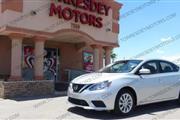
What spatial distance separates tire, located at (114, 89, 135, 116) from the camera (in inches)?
311

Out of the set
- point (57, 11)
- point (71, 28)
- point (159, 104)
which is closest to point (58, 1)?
point (57, 11)

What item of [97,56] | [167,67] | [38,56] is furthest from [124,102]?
[97,56]

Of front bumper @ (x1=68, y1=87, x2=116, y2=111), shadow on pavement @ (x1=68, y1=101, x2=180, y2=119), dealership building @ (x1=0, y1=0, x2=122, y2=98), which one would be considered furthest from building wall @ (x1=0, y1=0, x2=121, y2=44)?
front bumper @ (x1=68, y1=87, x2=116, y2=111)

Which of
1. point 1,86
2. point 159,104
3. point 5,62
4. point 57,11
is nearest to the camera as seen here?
point 159,104

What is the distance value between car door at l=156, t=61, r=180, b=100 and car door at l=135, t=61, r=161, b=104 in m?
0.23

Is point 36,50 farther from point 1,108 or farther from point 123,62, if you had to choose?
point 123,62

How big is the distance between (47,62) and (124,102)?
1100 centimetres

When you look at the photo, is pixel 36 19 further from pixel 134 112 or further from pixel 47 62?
pixel 134 112

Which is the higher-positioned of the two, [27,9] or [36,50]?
[27,9]

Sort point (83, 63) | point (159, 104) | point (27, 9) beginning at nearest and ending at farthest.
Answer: point (159, 104)
point (27, 9)
point (83, 63)

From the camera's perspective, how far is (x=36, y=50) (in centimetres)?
1386

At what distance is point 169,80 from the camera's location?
934cm

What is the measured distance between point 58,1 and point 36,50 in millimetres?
2900

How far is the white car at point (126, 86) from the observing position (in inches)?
305
